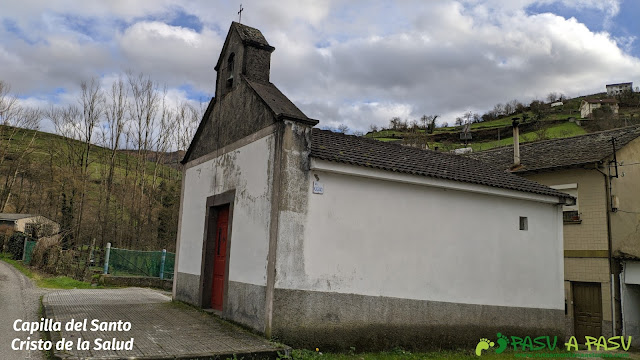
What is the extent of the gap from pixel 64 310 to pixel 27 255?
21635 mm

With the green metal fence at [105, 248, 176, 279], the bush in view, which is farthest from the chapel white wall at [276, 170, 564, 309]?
the bush

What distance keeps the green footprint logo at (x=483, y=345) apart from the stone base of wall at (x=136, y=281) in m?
12.5

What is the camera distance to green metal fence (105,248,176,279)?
19969 millimetres

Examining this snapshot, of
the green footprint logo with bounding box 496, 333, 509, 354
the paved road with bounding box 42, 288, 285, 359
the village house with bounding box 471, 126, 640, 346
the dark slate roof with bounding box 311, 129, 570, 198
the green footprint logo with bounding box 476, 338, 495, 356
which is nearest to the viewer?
the paved road with bounding box 42, 288, 285, 359

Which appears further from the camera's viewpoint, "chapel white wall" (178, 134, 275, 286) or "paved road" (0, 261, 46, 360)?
"chapel white wall" (178, 134, 275, 286)

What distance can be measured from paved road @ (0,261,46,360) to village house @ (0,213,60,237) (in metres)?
9.29

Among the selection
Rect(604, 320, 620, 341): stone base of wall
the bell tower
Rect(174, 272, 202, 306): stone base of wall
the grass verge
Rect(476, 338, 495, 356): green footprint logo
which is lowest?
Rect(604, 320, 620, 341): stone base of wall

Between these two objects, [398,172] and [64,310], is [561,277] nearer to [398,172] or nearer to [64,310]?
[398,172]

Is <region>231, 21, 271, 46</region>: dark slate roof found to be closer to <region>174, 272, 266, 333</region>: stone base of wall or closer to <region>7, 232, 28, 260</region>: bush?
<region>174, 272, 266, 333</region>: stone base of wall

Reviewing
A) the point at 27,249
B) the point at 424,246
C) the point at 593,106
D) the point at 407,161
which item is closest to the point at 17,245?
the point at 27,249

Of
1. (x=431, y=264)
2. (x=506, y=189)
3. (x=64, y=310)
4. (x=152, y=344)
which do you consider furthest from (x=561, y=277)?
(x=64, y=310)

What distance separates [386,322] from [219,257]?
4254 millimetres

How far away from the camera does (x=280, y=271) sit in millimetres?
8000

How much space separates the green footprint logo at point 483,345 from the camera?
993 centimetres
